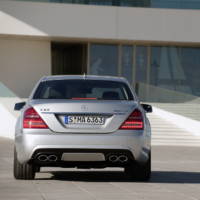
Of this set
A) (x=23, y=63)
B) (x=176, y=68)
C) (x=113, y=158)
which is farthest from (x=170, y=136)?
(x=113, y=158)

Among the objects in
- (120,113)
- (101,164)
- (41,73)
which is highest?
(120,113)

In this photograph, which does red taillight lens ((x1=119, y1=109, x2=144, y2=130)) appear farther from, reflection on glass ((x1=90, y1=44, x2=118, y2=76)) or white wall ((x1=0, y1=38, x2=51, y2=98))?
reflection on glass ((x1=90, y1=44, x2=118, y2=76))


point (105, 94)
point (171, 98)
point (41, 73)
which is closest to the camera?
point (105, 94)

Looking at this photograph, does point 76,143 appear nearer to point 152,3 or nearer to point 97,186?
point 97,186

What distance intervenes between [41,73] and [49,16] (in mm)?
3706

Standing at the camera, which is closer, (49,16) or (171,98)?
(171,98)

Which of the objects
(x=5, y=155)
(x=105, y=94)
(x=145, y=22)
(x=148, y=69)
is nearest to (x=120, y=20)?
(x=145, y=22)

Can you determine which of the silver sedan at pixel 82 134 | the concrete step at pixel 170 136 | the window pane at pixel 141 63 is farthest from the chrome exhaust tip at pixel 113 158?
the window pane at pixel 141 63

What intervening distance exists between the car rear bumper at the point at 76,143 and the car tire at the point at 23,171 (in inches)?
17.7

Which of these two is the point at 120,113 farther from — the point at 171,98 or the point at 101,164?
the point at 171,98

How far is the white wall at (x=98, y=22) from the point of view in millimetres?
35656

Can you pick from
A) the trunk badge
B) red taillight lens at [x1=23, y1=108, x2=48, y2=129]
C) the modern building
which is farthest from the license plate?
the modern building

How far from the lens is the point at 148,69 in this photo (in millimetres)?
39438

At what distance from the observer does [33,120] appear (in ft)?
33.6
